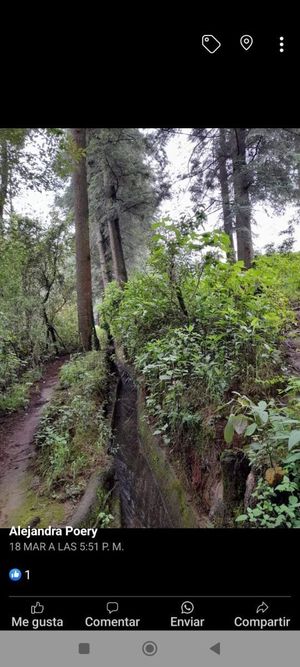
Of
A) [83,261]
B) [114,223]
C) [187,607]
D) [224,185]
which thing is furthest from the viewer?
[114,223]

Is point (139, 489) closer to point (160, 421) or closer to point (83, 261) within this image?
point (160, 421)

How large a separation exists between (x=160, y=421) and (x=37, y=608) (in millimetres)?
2764

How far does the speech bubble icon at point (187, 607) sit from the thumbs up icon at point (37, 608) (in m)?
0.62

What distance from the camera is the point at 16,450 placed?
4.90 m

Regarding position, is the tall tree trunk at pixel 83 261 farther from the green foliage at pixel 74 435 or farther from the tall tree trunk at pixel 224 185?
the tall tree trunk at pixel 224 185

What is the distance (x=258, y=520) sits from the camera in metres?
1.87

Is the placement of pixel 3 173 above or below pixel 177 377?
above

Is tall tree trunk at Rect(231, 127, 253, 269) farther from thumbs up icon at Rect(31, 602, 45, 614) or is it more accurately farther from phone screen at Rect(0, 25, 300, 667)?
thumbs up icon at Rect(31, 602, 45, 614)
